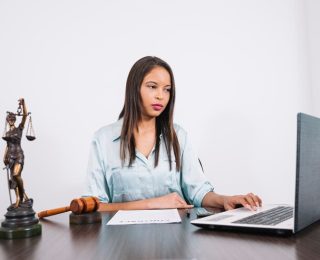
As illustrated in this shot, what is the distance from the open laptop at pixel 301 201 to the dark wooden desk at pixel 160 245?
2 cm

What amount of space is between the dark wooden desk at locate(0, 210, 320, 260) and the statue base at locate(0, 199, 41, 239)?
0.03 meters

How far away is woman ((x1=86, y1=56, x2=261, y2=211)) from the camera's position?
1657 mm

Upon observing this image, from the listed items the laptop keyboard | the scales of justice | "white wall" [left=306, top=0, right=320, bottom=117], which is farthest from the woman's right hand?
"white wall" [left=306, top=0, right=320, bottom=117]

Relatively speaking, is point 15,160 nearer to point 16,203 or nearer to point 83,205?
point 16,203

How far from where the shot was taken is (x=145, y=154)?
173 centimetres

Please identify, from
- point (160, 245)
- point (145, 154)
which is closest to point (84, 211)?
point (160, 245)

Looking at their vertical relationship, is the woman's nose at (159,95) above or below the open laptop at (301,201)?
above

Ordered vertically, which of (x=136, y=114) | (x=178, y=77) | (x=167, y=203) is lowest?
(x=167, y=203)

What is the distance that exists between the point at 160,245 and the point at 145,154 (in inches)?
42.3

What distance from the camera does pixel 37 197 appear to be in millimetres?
2287

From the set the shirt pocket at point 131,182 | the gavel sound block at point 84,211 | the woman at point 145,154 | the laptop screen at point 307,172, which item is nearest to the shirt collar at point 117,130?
the woman at point 145,154

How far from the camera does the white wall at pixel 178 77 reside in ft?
7.58

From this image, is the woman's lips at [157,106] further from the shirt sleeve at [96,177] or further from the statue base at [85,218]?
the statue base at [85,218]

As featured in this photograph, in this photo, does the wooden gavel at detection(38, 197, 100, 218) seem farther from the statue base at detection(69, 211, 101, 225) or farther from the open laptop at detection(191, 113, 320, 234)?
the open laptop at detection(191, 113, 320, 234)
